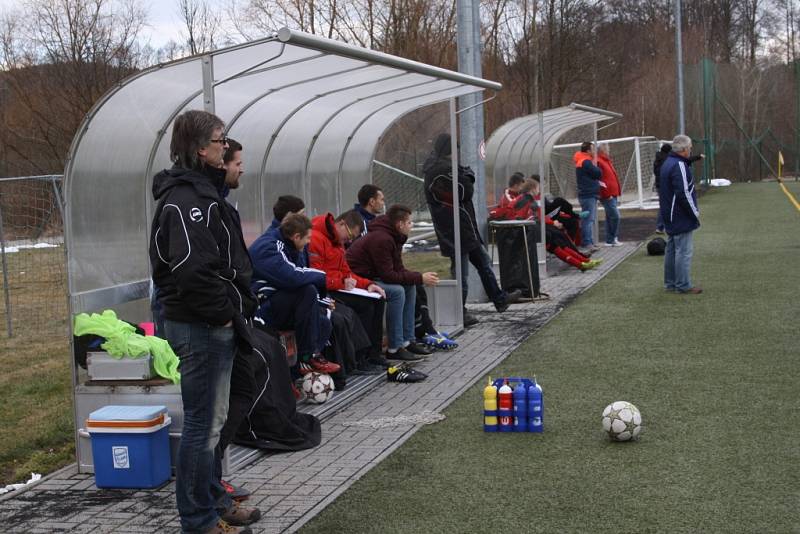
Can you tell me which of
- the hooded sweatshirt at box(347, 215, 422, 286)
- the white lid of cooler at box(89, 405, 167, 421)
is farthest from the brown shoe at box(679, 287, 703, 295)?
the white lid of cooler at box(89, 405, 167, 421)

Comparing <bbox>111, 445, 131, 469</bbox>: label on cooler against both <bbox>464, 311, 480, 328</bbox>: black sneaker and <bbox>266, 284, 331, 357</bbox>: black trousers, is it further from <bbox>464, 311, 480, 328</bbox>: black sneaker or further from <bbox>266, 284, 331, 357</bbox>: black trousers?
<bbox>464, 311, 480, 328</bbox>: black sneaker

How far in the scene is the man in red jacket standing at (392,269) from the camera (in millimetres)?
8789

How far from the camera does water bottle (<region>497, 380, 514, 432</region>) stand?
20.8ft

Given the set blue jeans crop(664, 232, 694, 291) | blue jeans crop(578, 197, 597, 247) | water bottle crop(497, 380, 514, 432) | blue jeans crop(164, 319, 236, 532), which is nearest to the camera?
blue jeans crop(164, 319, 236, 532)

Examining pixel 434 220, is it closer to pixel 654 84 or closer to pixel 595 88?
pixel 595 88

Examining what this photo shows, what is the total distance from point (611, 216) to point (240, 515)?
14236 mm

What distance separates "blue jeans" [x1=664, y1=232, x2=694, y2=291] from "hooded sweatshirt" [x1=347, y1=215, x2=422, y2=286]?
419 cm

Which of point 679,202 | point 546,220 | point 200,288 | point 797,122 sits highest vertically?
point 797,122

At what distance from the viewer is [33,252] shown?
16.6 metres

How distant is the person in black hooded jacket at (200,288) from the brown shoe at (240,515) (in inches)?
9.7

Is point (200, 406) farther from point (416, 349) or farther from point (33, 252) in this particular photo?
point (33, 252)

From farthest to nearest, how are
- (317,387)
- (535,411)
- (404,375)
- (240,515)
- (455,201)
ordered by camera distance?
(455,201), (404,375), (317,387), (535,411), (240,515)

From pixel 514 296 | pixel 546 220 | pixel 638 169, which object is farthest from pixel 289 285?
pixel 638 169

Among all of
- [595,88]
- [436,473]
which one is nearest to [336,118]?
[436,473]
